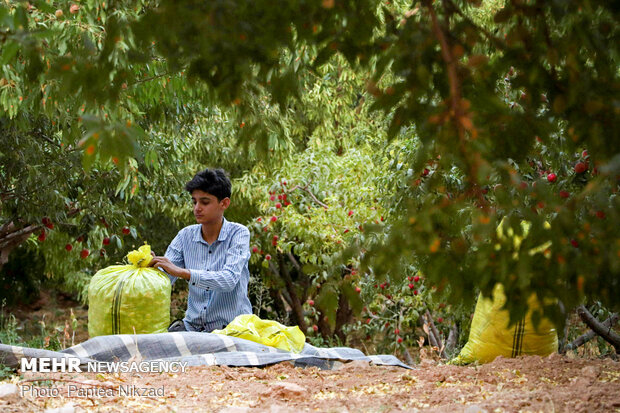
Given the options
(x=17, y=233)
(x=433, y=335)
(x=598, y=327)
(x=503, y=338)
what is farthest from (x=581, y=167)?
(x=17, y=233)

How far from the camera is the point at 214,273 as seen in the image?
15.0ft

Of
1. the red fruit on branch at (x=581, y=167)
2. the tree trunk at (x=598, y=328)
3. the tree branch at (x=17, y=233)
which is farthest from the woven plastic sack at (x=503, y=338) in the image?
the tree branch at (x=17, y=233)

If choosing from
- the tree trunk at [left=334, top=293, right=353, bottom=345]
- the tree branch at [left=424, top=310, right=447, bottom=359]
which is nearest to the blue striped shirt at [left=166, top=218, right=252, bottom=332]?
the tree branch at [left=424, top=310, right=447, bottom=359]

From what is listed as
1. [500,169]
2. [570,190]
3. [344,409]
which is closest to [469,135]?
[500,169]

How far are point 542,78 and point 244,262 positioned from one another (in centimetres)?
303

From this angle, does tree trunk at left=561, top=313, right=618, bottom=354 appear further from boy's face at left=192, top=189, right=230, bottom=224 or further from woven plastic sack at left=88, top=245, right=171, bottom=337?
woven plastic sack at left=88, top=245, right=171, bottom=337

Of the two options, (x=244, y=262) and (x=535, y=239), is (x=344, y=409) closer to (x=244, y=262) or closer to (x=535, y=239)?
(x=535, y=239)

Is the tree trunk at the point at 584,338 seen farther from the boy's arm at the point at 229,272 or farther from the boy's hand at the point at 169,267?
the boy's hand at the point at 169,267

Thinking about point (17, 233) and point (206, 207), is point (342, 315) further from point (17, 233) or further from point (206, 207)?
point (206, 207)

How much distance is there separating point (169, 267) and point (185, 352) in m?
0.65

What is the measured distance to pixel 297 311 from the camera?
11719 mm

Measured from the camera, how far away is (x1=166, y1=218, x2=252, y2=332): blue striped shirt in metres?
4.58

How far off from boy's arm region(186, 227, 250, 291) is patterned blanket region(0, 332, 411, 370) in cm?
36

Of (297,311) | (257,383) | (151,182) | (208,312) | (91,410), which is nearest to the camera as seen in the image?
(91,410)
